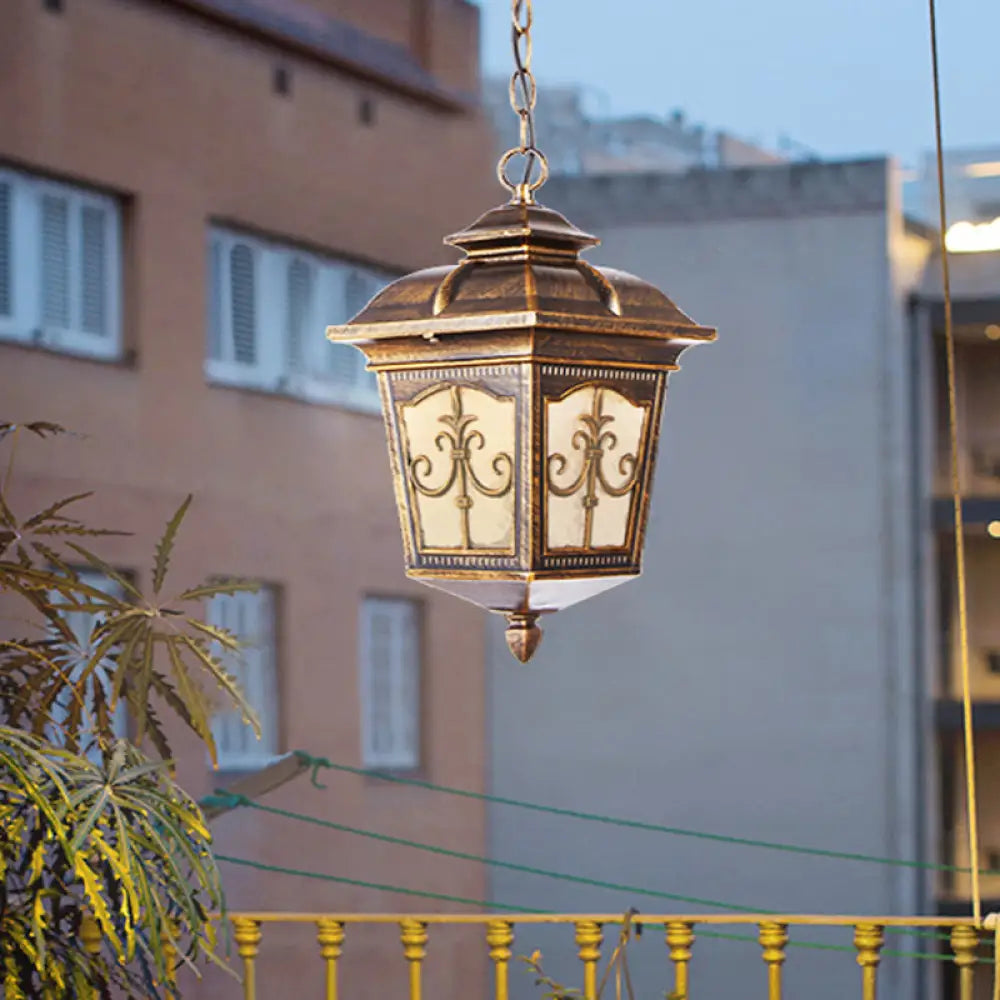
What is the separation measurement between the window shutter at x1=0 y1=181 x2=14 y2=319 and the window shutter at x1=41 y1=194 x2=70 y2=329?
183 mm

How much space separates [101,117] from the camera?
8.03 meters

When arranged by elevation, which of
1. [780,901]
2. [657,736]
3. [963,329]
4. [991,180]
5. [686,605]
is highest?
[991,180]

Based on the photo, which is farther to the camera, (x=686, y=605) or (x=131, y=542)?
(x=686, y=605)

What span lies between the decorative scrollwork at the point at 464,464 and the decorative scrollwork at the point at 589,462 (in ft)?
0.17

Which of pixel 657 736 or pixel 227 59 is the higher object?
pixel 227 59

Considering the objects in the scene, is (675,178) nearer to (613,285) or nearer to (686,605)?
(686,605)

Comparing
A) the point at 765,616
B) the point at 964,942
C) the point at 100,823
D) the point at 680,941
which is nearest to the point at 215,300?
the point at 765,616

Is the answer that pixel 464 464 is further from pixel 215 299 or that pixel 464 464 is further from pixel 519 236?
pixel 215 299

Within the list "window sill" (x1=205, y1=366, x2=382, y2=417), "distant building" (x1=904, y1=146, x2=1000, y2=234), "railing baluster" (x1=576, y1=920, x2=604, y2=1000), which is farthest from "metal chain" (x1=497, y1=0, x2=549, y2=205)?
"distant building" (x1=904, y1=146, x2=1000, y2=234)

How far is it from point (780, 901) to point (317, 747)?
332cm

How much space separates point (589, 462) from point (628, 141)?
1365 cm

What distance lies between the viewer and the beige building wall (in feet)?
26.1

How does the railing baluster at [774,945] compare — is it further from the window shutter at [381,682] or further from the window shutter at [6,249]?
the window shutter at [381,682]

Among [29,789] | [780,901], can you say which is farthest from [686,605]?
[29,789]
